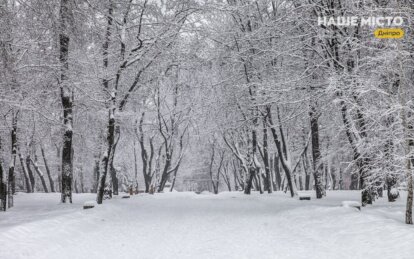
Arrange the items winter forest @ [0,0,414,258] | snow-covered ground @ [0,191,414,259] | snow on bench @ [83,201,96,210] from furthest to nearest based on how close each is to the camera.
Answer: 1. snow on bench @ [83,201,96,210]
2. winter forest @ [0,0,414,258]
3. snow-covered ground @ [0,191,414,259]

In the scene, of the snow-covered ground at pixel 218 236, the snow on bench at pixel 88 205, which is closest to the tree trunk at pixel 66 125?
the snow on bench at pixel 88 205

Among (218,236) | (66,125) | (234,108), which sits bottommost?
(218,236)

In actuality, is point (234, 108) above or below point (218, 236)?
above

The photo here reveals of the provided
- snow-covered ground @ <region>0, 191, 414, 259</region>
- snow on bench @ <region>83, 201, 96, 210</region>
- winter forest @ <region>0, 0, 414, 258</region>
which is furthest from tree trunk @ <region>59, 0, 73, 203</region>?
snow-covered ground @ <region>0, 191, 414, 259</region>

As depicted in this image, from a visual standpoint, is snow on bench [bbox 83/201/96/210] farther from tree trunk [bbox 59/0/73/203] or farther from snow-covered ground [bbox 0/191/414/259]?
tree trunk [bbox 59/0/73/203]

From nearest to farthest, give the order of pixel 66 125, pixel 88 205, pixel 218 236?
pixel 218 236 → pixel 88 205 → pixel 66 125

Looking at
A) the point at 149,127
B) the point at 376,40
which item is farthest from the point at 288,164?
the point at 149,127

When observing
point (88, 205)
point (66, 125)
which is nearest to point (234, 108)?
point (66, 125)

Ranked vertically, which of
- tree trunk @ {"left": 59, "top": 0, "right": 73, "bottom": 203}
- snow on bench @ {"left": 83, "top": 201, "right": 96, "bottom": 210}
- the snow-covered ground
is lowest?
the snow-covered ground

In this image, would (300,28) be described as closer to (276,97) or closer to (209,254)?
(276,97)

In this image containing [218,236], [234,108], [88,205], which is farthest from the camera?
[234,108]

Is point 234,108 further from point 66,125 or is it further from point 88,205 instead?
point 88,205

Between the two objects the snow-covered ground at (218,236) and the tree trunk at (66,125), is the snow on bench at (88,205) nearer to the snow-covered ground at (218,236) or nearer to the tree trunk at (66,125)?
the snow-covered ground at (218,236)

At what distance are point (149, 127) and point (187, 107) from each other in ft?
17.3
